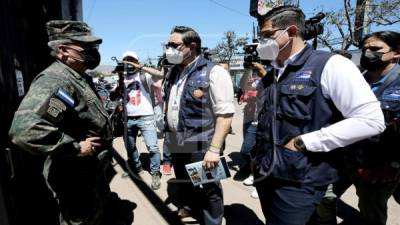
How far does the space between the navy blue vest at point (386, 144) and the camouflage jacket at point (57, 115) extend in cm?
196

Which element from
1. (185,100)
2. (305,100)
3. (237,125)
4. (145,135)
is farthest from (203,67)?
(237,125)

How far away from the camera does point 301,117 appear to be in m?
1.66

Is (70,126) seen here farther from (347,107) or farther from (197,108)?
(347,107)

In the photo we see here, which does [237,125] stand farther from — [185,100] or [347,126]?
[347,126]

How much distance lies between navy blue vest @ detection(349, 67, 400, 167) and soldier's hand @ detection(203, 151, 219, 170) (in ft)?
3.42

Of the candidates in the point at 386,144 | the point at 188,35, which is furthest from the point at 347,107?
the point at 188,35

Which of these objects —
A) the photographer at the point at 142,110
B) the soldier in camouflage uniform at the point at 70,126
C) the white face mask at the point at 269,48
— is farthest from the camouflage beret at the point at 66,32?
the photographer at the point at 142,110

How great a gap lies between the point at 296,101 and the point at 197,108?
42.1 inches

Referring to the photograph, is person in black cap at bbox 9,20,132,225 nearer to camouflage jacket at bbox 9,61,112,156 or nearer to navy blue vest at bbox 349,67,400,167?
camouflage jacket at bbox 9,61,112,156

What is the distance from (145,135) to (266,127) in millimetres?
2696

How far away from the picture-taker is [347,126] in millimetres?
1535

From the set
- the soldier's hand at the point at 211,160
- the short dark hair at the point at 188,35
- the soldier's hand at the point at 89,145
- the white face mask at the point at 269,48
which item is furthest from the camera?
the short dark hair at the point at 188,35

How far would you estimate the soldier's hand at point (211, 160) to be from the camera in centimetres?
239

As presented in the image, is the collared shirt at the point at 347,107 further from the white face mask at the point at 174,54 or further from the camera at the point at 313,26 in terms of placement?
the white face mask at the point at 174,54
